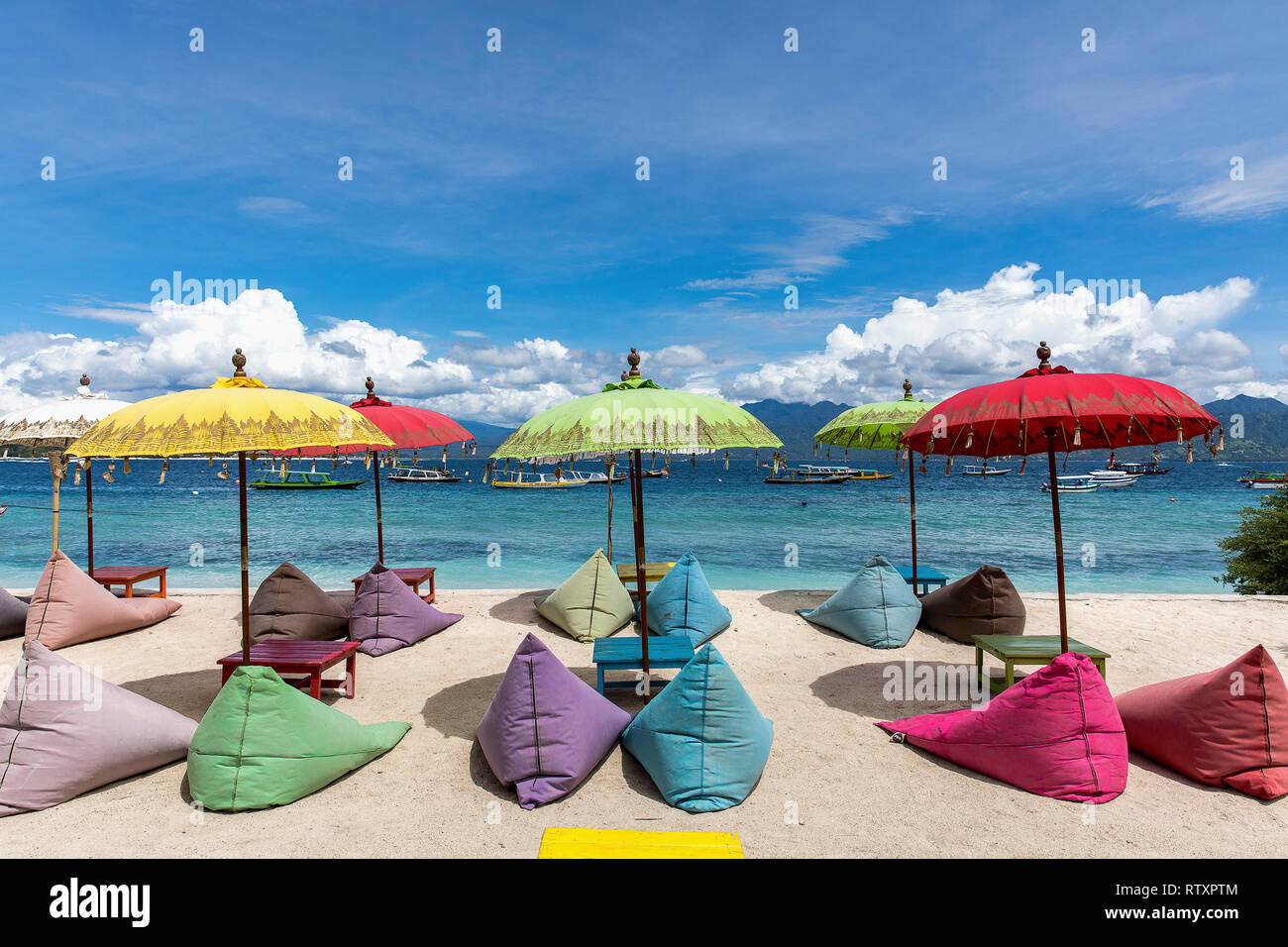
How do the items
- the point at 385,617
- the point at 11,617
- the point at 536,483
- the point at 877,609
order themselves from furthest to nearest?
the point at 536,483 < the point at 11,617 < the point at 877,609 < the point at 385,617

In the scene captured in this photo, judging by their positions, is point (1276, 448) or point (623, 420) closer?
point (623, 420)

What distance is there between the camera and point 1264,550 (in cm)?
1413

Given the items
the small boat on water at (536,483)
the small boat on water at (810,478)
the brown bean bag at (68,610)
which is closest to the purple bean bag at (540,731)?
the brown bean bag at (68,610)

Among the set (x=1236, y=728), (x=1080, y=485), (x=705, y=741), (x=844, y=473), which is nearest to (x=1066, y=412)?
(x=1236, y=728)

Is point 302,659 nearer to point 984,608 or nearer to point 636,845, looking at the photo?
point 636,845

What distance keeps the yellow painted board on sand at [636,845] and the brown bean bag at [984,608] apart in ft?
18.6

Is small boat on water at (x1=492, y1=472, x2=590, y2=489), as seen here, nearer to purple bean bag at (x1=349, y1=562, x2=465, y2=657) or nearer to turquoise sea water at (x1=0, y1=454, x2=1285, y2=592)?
turquoise sea water at (x1=0, y1=454, x2=1285, y2=592)

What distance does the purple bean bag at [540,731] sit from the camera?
4277mm

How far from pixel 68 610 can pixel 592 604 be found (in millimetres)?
6313

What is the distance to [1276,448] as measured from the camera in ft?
565
